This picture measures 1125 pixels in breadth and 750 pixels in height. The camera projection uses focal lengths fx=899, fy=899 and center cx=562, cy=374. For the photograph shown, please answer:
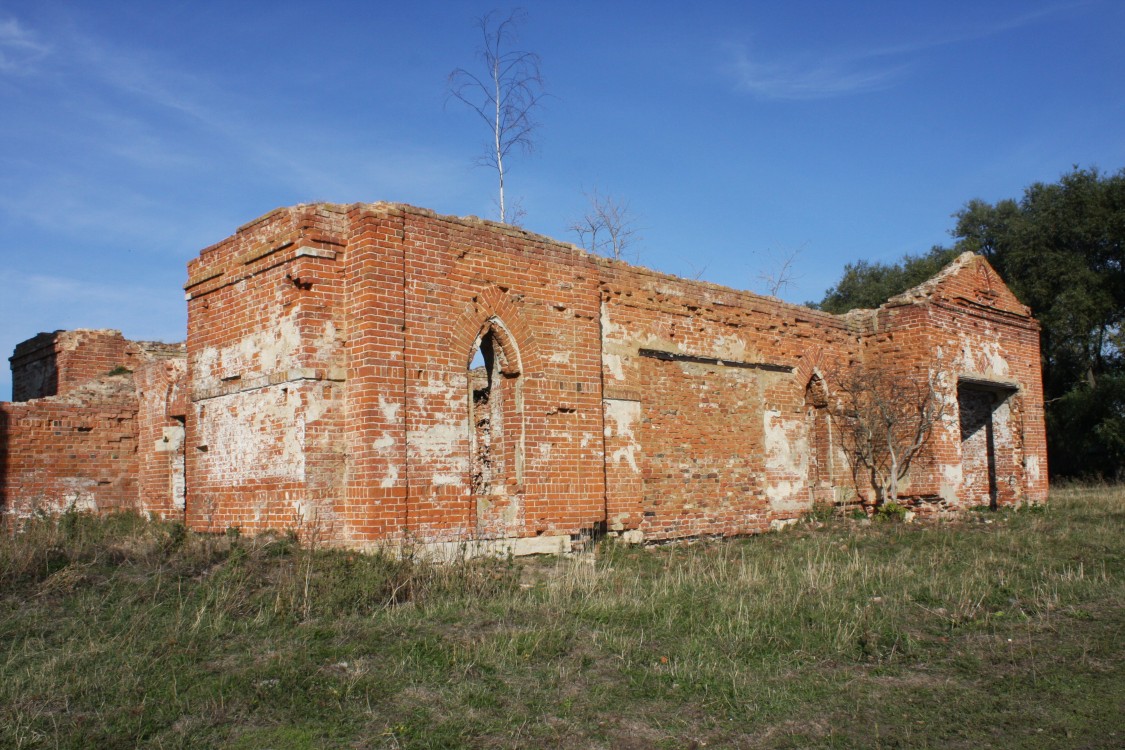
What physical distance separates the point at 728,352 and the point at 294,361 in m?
6.84

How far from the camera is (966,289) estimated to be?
55.6 ft

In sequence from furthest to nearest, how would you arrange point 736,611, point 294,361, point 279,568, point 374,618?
point 294,361 < point 279,568 < point 736,611 < point 374,618

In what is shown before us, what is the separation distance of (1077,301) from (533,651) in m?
26.7

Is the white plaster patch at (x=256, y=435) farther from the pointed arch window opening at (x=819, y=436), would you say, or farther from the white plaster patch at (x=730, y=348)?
the pointed arch window opening at (x=819, y=436)

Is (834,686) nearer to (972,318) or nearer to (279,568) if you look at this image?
(279,568)

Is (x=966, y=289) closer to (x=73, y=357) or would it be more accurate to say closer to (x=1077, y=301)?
(x=1077, y=301)

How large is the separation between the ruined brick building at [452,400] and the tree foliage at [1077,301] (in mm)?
13481

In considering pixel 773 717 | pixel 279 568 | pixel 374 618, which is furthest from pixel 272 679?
pixel 773 717

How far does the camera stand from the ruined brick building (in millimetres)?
9164

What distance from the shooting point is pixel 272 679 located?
5.67 metres

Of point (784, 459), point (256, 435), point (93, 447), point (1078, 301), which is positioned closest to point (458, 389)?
point (256, 435)

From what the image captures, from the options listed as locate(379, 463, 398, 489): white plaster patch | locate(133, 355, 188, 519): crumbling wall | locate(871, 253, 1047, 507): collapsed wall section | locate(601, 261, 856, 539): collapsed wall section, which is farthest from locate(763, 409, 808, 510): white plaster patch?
locate(133, 355, 188, 519): crumbling wall

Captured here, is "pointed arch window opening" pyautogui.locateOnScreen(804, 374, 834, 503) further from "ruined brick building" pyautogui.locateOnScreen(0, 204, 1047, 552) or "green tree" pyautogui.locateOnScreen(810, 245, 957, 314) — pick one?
"green tree" pyautogui.locateOnScreen(810, 245, 957, 314)

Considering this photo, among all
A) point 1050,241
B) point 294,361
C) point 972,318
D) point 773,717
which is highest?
point 1050,241
